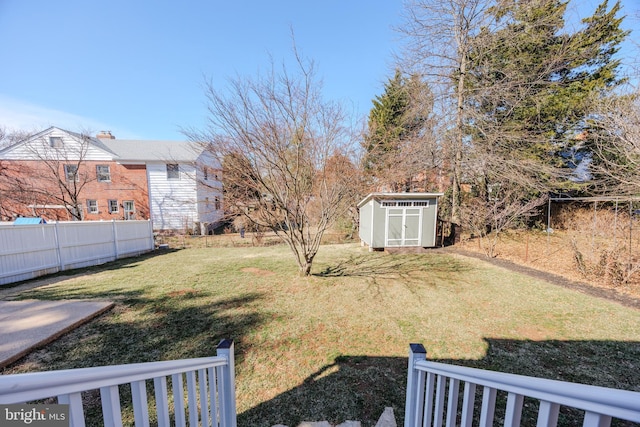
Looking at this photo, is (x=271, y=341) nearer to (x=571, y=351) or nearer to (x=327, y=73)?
(x=571, y=351)

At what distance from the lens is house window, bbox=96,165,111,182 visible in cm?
1534

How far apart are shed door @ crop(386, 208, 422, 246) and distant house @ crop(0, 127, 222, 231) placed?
33.1 feet

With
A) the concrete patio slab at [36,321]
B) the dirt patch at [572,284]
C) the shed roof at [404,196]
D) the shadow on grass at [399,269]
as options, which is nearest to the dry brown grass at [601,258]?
the dirt patch at [572,284]

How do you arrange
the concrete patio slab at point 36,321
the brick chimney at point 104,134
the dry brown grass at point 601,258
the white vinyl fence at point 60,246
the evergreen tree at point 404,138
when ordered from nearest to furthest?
the concrete patio slab at point 36,321, the dry brown grass at point 601,258, the white vinyl fence at point 60,246, the evergreen tree at point 404,138, the brick chimney at point 104,134

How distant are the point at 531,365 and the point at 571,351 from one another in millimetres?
849

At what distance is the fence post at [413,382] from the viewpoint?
5.93 feet

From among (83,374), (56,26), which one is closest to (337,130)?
(83,374)

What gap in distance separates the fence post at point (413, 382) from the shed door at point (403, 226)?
8.46m

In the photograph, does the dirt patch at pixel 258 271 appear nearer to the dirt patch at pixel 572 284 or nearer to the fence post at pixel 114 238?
the fence post at pixel 114 238

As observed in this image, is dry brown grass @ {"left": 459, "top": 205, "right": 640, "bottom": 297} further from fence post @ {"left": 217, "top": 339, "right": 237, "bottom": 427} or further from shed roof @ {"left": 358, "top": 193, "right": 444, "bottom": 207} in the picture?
fence post @ {"left": 217, "top": 339, "right": 237, "bottom": 427}

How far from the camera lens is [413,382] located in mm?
1883

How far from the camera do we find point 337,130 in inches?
219

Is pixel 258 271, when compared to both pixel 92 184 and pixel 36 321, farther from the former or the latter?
pixel 92 184

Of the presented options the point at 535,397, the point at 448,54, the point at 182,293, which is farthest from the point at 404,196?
the point at 535,397
